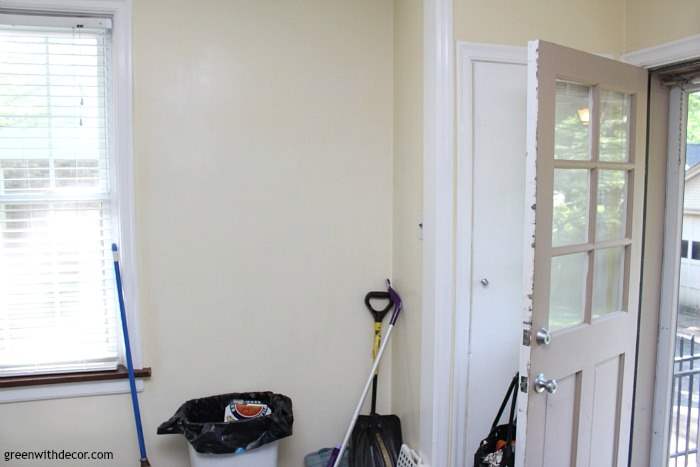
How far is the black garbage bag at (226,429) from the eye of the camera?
6.30ft

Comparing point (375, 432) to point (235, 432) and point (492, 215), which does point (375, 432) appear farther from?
point (492, 215)

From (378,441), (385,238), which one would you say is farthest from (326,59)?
(378,441)

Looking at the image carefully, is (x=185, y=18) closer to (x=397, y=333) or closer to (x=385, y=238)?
(x=385, y=238)

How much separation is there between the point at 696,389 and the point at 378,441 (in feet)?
5.25

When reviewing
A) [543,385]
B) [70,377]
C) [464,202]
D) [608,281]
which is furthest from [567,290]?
[70,377]

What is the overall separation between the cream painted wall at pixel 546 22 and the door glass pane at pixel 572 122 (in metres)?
0.42

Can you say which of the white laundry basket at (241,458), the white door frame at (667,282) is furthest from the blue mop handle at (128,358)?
the white door frame at (667,282)

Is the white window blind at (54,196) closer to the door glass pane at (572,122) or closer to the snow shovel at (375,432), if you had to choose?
the snow shovel at (375,432)

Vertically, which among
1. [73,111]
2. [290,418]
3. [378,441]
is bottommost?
[378,441]

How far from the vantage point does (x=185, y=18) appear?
2137 mm

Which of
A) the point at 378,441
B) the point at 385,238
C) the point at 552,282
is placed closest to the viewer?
the point at 552,282

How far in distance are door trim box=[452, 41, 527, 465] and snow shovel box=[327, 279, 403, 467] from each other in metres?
0.39

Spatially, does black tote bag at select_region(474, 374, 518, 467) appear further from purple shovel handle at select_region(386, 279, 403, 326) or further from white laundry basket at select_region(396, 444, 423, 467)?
purple shovel handle at select_region(386, 279, 403, 326)

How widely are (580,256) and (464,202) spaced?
0.46m
